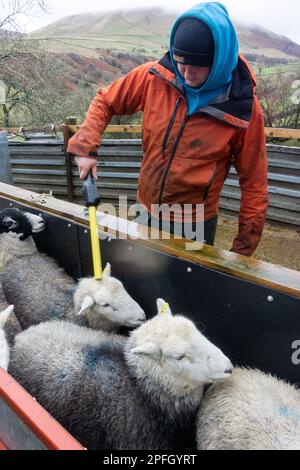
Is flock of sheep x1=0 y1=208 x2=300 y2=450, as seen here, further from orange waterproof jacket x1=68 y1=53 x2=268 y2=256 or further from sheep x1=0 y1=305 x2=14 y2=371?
orange waterproof jacket x1=68 y1=53 x2=268 y2=256

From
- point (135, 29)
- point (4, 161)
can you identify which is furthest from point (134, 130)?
point (135, 29)

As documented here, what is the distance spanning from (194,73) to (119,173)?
5.81 metres

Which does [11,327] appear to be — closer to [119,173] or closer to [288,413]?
[288,413]

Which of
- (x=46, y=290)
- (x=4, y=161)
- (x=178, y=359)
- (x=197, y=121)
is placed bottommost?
(x=46, y=290)

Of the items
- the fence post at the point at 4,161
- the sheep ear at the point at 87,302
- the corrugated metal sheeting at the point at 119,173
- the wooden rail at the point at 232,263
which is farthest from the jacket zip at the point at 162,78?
the corrugated metal sheeting at the point at 119,173

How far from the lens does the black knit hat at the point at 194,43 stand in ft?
7.02

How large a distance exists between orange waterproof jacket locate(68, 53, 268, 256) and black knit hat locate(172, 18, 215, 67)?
0.26 m

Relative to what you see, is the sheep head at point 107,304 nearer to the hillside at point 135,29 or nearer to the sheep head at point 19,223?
the sheep head at point 19,223

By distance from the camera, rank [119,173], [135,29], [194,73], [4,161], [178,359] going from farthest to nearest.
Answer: [135,29]
[119,173]
[4,161]
[194,73]
[178,359]

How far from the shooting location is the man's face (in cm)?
228

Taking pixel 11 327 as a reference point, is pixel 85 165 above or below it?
above

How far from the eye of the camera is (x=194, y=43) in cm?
215
